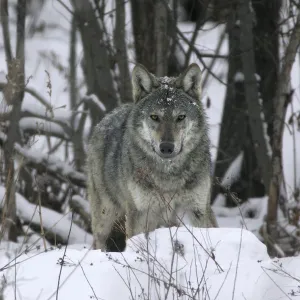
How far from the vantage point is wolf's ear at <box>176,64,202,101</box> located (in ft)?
20.7

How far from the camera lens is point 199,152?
20.6 ft

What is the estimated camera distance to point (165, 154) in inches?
232

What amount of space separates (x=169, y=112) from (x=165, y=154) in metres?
0.40

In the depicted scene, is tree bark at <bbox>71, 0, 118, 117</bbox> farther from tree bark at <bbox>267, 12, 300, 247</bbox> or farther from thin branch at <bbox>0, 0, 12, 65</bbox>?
tree bark at <bbox>267, 12, 300, 247</bbox>

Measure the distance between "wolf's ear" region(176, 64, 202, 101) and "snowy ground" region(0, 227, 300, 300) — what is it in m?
1.95

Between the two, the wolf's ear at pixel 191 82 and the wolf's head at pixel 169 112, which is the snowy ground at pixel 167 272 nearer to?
the wolf's head at pixel 169 112

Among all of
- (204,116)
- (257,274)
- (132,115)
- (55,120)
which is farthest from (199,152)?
(55,120)

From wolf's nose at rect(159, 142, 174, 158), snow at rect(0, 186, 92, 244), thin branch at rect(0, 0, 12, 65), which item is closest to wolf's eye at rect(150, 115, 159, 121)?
wolf's nose at rect(159, 142, 174, 158)

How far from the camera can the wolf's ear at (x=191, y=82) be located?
6297 millimetres

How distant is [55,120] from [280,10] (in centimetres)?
355

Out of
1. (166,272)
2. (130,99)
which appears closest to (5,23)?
(130,99)

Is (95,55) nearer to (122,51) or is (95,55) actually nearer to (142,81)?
(122,51)

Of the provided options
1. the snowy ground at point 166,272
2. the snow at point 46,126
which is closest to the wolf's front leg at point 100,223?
the snow at point 46,126

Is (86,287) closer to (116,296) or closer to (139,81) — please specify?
(116,296)
